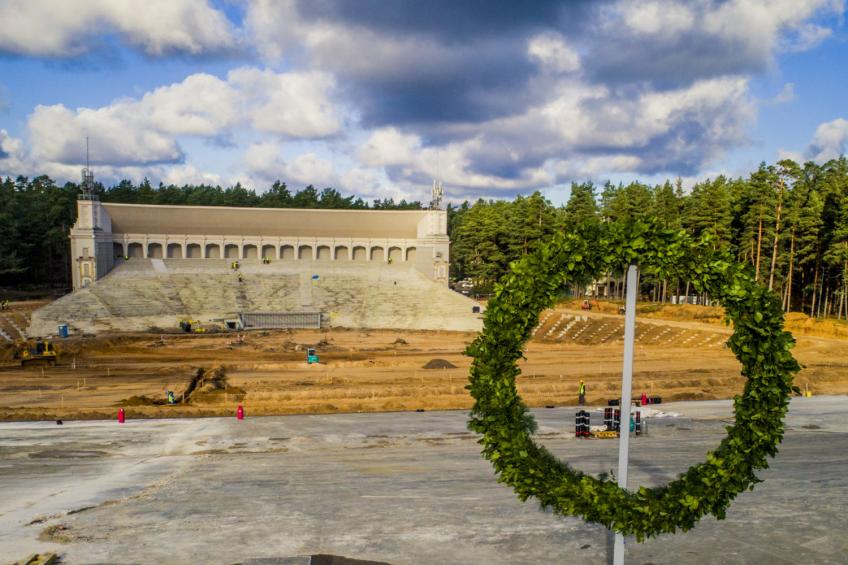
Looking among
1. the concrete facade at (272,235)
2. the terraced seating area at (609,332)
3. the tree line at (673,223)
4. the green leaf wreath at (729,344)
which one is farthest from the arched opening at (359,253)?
the green leaf wreath at (729,344)

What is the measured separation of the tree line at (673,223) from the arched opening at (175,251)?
66.9 feet

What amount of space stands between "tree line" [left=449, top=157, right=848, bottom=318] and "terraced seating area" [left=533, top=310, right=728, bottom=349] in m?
7.54

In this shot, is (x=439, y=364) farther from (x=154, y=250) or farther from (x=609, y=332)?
(x=154, y=250)

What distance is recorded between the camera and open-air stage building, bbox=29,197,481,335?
71812 mm

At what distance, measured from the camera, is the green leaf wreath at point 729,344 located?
10.2 metres

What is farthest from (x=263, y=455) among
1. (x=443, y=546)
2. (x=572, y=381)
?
(x=572, y=381)

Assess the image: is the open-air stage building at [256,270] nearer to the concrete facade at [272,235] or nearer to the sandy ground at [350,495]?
the concrete facade at [272,235]

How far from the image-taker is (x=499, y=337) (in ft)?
36.2

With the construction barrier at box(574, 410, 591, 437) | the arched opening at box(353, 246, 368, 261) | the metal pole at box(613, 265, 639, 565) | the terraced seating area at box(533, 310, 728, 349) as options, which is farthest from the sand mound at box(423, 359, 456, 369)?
the arched opening at box(353, 246, 368, 261)

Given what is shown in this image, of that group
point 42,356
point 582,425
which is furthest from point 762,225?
point 42,356

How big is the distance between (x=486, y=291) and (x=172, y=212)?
5392 cm

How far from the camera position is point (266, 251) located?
9419cm

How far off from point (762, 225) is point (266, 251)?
73.3 metres

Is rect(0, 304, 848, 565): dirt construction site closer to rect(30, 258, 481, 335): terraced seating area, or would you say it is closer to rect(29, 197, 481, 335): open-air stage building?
rect(30, 258, 481, 335): terraced seating area
